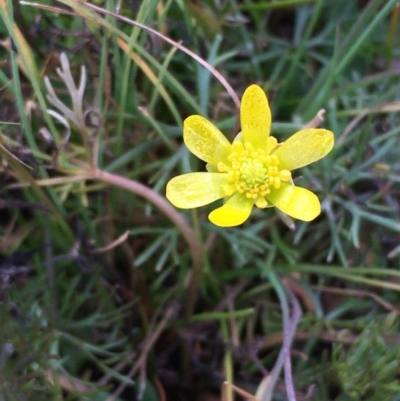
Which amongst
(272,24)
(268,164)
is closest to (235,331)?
(268,164)

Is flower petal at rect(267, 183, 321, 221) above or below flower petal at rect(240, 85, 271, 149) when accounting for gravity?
below

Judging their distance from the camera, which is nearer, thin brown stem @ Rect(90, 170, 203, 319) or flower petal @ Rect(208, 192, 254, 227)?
flower petal @ Rect(208, 192, 254, 227)

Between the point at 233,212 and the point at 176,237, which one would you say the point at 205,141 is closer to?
the point at 233,212

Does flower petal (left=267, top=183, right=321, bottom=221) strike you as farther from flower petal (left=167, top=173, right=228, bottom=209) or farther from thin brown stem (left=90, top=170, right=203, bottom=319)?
thin brown stem (left=90, top=170, right=203, bottom=319)

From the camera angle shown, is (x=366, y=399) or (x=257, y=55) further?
(x=257, y=55)

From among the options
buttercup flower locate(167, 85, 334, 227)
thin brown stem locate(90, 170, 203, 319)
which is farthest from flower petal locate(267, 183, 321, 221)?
thin brown stem locate(90, 170, 203, 319)

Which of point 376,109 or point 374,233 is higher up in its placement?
point 376,109

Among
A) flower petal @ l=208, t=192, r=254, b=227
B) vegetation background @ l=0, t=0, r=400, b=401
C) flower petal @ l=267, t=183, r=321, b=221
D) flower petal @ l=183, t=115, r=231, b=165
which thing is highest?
flower petal @ l=183, t=115, r=231, b=165

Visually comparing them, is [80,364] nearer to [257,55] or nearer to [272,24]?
[257,55]

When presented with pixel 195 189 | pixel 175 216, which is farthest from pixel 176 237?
pixel 195 189
